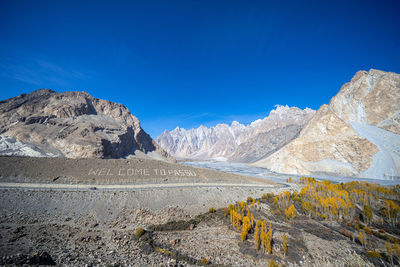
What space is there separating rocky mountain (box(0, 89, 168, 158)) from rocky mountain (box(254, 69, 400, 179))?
3348 inches

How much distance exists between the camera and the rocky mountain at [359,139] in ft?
212

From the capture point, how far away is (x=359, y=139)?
2778 inches

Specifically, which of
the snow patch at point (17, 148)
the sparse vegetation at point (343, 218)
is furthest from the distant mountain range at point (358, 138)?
the snow patch at point (17, 148)

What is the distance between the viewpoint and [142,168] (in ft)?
141

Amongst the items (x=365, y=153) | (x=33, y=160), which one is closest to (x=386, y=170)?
(x=365, y=153)

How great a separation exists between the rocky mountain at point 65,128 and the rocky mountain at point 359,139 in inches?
3348

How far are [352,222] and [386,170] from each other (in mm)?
58426

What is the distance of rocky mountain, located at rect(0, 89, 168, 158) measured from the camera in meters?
70.2

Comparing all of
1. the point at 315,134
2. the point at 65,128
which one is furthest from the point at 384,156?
the point at 65,128

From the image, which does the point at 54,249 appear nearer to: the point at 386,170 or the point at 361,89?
the point at 386,170

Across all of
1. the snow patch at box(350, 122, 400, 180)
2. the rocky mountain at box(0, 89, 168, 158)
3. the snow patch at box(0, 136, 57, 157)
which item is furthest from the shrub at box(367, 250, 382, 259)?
the snow patch at box(0, 136, 57, 157)

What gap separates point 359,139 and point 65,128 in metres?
126

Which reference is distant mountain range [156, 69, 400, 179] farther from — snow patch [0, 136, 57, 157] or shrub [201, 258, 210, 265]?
snow patch [0, 136, 57, 157]

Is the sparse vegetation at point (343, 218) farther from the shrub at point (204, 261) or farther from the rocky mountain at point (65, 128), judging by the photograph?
the rocky mountain at point (65, 128)
